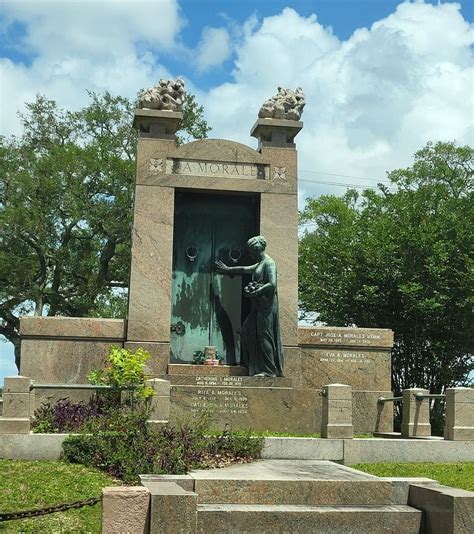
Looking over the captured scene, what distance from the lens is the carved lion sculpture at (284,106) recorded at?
688 inches

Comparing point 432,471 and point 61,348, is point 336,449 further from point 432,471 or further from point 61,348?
point 61,348

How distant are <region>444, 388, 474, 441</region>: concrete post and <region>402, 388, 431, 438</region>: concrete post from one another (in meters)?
1.23

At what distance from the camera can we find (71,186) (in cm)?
3353

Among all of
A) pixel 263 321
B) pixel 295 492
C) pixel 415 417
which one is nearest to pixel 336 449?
pixel 415 417

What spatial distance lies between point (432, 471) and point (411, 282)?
613 inches

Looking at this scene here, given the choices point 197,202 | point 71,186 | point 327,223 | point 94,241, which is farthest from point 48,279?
point 197,202

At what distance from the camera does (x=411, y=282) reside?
89.8 feet

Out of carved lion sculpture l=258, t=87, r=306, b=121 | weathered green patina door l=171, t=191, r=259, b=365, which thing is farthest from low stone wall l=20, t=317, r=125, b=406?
carved lion sculpture l=258, t=87, r=306, b=121

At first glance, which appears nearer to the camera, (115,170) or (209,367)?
(209,367)

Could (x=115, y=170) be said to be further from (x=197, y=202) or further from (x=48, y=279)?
(x=197, y=202)

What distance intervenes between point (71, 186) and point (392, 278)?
1355 cm

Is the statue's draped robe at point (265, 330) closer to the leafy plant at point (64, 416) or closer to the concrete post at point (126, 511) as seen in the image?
the leafy plant at point (64, 416)

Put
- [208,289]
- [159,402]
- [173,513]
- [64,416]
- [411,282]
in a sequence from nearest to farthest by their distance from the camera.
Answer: [173,513], [159,402], [64,416], [208,289], [411,282]

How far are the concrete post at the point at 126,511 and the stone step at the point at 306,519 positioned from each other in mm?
726
